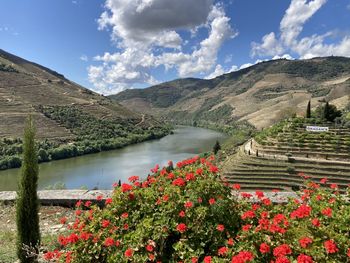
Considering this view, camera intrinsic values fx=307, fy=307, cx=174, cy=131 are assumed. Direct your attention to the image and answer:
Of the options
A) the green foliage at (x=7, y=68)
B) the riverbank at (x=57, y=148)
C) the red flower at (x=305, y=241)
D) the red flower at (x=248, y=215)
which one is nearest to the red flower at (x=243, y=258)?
the red flower at (x=305, y=241)

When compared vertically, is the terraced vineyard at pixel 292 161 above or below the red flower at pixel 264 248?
below

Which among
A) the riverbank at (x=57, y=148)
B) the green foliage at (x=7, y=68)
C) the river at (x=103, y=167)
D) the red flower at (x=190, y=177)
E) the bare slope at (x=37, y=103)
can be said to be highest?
the green foliage at (x=7, y=68)

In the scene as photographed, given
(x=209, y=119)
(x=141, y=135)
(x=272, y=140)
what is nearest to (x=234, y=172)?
(x=272, y=140)

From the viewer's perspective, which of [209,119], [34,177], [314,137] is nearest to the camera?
[34,177]

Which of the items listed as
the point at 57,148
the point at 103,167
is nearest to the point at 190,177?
the point at 103,167

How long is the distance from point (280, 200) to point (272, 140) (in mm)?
37098

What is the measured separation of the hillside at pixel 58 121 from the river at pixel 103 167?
364 centimetres

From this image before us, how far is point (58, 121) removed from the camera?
75.8 m

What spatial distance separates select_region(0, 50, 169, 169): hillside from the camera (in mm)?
57750

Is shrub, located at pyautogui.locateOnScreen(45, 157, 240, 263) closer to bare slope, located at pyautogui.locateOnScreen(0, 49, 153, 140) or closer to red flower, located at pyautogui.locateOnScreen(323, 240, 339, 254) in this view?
red flower, located at pyautogui.locateOnScreen(323, 240, 339, 254)

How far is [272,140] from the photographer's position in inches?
1633

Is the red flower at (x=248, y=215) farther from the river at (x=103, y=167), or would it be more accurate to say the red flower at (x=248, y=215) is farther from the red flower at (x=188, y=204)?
the river at (x=103, y=167)

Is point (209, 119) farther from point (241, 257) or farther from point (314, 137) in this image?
point (241, 257)

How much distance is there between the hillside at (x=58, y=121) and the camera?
5775 cm
